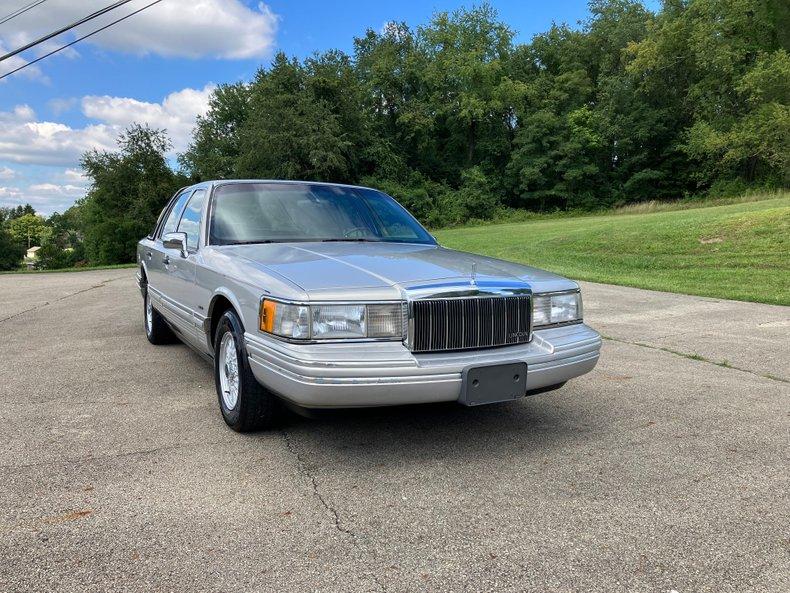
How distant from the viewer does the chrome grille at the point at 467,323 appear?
10.5 ft

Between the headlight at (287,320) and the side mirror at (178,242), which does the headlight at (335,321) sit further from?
the side mirror at (178,242)

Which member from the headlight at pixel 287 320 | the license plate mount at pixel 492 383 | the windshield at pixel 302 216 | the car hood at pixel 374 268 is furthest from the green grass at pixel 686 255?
the headlight at pixel 287 320

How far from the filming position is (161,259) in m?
5.71

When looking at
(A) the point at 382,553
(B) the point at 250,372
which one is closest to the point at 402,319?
(B) the point at 250,372

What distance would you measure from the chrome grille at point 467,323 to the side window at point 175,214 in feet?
11.0

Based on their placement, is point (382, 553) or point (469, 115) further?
point (469, 115)

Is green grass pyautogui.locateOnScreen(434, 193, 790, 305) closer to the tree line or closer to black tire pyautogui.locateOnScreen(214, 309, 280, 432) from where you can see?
black tire pyautogui.locateOnScreen(214, 309, 280, 432)

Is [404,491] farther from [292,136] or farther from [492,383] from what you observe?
[292,136]

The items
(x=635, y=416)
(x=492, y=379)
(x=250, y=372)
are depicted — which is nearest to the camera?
(x=492, y=379)

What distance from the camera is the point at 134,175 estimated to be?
49.3 m

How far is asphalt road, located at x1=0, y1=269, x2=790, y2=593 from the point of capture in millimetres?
2322

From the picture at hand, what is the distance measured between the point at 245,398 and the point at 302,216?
65.4 inches

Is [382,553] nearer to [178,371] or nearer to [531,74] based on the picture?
[178,371]

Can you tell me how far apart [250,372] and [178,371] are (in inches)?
89.6
